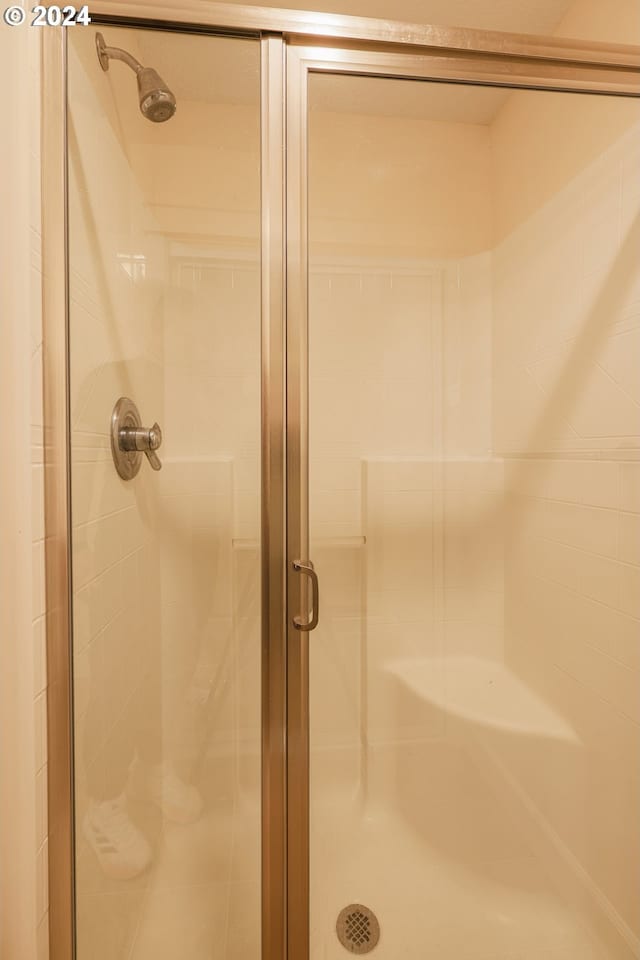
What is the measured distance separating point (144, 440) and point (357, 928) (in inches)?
40.7

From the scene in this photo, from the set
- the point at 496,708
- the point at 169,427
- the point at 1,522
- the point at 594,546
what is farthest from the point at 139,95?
the point at 496,708

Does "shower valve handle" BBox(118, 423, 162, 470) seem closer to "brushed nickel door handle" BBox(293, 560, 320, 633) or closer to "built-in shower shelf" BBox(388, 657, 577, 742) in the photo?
"brushed nickel door handle" BBox(293, 560, 320, 633)

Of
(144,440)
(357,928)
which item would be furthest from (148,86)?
(357,928)

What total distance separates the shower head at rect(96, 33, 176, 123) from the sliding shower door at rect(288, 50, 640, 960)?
1.17ft

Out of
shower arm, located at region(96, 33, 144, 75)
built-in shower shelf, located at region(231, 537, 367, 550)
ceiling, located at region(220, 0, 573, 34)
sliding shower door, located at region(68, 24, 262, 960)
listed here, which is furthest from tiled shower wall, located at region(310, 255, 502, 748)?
ceiling, located at region(220, 0, 573, 34)

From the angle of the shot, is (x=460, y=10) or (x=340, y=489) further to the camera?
(x=460, y=10)

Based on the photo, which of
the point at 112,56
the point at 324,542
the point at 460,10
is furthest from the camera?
the point at 460,10

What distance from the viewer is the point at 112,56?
2.60 feet

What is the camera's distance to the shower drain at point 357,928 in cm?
93

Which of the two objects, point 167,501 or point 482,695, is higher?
point 167,501

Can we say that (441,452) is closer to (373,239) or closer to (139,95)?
(373,239)

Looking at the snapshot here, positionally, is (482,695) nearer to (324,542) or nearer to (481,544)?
(481,544)

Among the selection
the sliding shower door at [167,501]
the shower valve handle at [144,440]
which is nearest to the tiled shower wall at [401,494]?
the sliding shower door at [167,501]

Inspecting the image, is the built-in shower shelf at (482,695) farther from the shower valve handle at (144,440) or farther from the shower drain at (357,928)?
the shower valve handle at (144,440)
